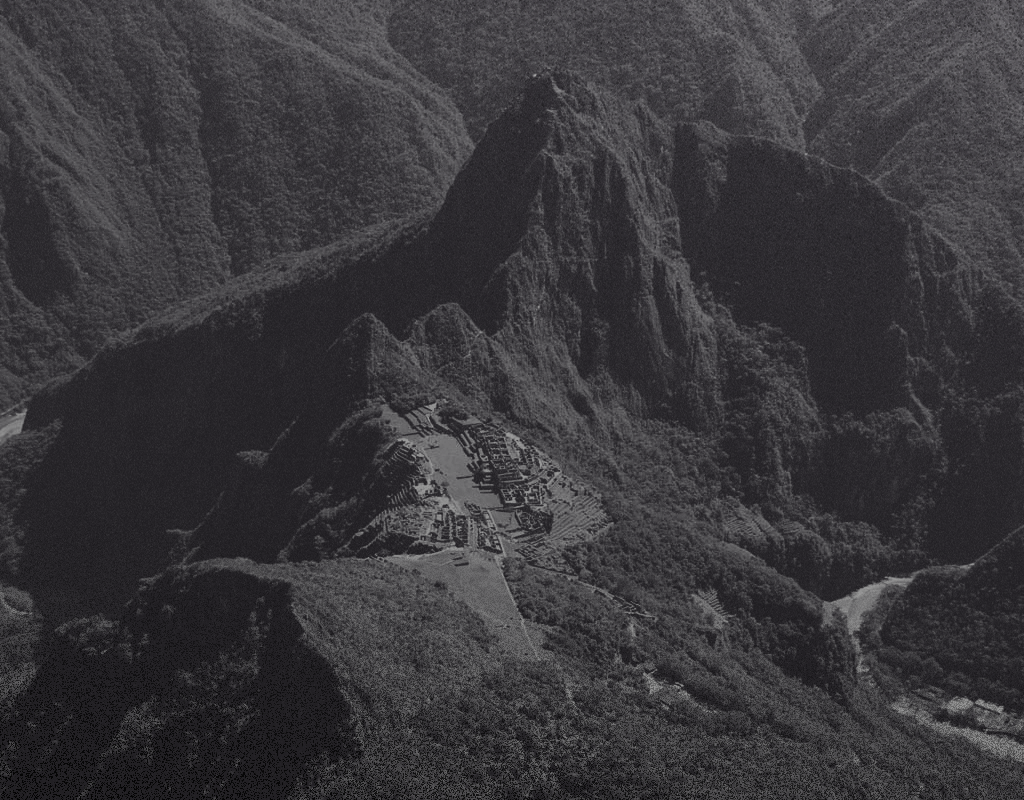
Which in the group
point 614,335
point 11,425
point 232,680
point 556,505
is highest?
point 614,335

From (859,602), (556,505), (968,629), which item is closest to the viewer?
(556,505)

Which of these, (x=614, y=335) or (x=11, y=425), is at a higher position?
(x=614, y=335)

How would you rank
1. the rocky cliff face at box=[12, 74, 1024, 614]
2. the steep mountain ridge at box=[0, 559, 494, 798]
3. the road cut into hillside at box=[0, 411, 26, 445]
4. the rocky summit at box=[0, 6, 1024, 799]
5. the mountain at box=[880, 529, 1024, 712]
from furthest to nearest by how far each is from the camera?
1. the road cut into hillside at box=[0, 411, 26, 445]
2. the rocky cliff face at box=[12, 74, 1024, 614]
3. the mountain at box=[880, 529, 1024, 712]
4. the rocky summit at box=[0, 6, 1024, 799]
5. the steep mountain ridge at box=[0, 559, 494, 798]

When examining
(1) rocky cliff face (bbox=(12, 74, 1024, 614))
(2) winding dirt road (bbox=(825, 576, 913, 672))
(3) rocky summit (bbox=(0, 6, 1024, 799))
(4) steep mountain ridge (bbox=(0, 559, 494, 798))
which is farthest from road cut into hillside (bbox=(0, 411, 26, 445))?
(4) steep mountain ridge (bbox=(0, 559, 494, 798))

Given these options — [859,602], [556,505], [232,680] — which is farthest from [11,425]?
[232,680]

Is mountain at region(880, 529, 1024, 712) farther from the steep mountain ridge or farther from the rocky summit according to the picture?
the steep mountain ridge

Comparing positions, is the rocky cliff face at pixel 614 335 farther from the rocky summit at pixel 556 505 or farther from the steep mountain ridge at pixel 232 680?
the steep mountain ridge at pixel 232 680

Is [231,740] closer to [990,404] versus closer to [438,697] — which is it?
[438,697]

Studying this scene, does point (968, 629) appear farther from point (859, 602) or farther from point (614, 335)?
point (614, 335)

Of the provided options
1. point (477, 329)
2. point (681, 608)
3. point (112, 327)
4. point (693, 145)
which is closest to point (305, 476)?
point (477, 329)

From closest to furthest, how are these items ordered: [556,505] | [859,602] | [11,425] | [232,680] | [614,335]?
[232,680], [556,505], [859,602], [614,335], [11,425]

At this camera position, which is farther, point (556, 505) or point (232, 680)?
point (556, 505)
